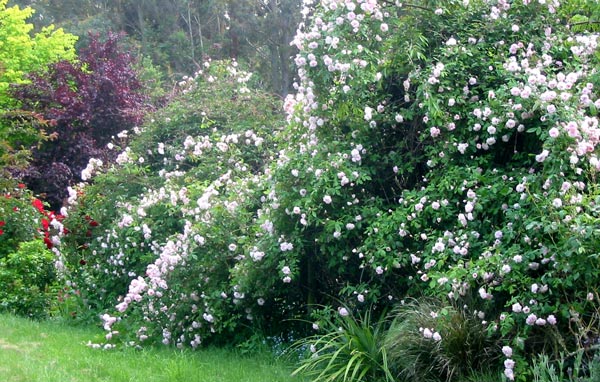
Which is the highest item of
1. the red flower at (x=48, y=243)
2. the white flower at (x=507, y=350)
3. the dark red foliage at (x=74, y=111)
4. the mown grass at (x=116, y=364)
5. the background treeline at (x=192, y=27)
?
the background treeline at (x=192, y=27)

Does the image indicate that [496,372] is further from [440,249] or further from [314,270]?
[314,270]

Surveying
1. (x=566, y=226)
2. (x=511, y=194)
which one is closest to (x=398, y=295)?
(x=511, y=194)

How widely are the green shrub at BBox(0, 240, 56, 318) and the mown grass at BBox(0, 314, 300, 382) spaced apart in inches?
65.2

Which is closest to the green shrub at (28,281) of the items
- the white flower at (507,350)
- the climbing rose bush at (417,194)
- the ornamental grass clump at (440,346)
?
the climbing rose bush at (417,194)

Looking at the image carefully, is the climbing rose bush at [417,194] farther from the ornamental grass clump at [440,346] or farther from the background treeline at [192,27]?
the background treeline at [192,27]

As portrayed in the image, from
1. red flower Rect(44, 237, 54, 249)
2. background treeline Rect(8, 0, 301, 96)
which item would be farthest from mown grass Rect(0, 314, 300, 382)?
background treeline Rect(8, 0, 301, 96)

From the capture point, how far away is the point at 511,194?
568 cm

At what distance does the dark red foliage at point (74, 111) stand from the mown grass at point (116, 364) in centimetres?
754

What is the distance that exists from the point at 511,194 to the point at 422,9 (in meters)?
2.14

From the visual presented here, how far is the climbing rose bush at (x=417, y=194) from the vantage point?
5074 millimetres

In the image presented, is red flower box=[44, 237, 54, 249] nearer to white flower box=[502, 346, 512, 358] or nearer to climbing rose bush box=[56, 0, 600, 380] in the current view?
climbing rose bush box=[56, 0, 600, 380]

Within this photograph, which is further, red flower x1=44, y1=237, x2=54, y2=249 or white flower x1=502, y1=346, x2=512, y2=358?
red flower x1=44, y1=237, x2=54, y2=249

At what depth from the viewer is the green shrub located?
960 cm

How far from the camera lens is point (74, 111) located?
15.5m
